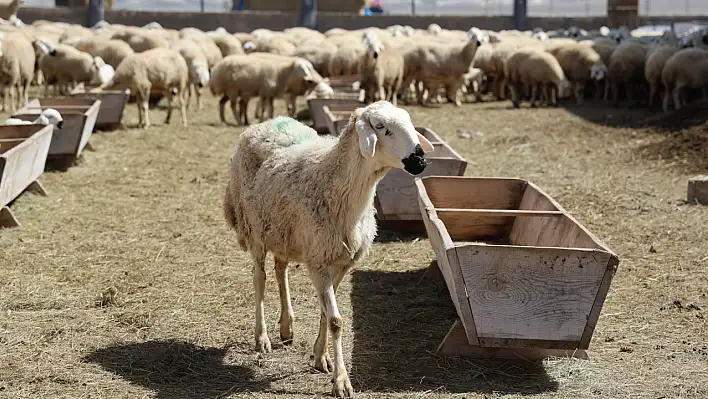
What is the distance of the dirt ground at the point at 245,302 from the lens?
6.04m

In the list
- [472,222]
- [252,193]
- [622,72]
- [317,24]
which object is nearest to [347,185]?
[252,193]

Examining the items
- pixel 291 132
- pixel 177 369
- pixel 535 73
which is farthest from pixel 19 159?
pixel 535 73

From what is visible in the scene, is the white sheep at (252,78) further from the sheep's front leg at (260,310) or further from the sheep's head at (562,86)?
the sheep's front leg at (260,310)

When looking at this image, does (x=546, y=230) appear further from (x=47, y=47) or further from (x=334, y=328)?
(x=47, y=47)

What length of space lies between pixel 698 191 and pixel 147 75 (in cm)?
1089

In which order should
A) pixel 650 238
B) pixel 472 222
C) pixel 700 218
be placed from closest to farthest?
1. pixel 472 222
2. pixel 650 238
3. pixel 700 218

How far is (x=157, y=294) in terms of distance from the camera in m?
7.93

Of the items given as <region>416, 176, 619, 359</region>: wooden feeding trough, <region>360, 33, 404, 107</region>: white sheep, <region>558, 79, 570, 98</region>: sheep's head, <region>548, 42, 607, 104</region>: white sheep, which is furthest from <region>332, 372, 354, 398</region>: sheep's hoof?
<region>548, 42, 607, 104</region>: white sheep

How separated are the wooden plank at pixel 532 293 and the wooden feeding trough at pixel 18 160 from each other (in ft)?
17.8

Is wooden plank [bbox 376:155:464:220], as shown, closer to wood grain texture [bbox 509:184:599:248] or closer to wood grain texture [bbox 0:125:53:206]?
wood grain texture [bbox 509:184:599:248]

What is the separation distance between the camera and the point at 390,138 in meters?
5.53

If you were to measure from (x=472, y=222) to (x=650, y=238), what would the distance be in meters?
2.61

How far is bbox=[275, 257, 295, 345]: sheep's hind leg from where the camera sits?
6.49m

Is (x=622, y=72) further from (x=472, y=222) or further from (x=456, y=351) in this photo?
(x=456, y=351)
